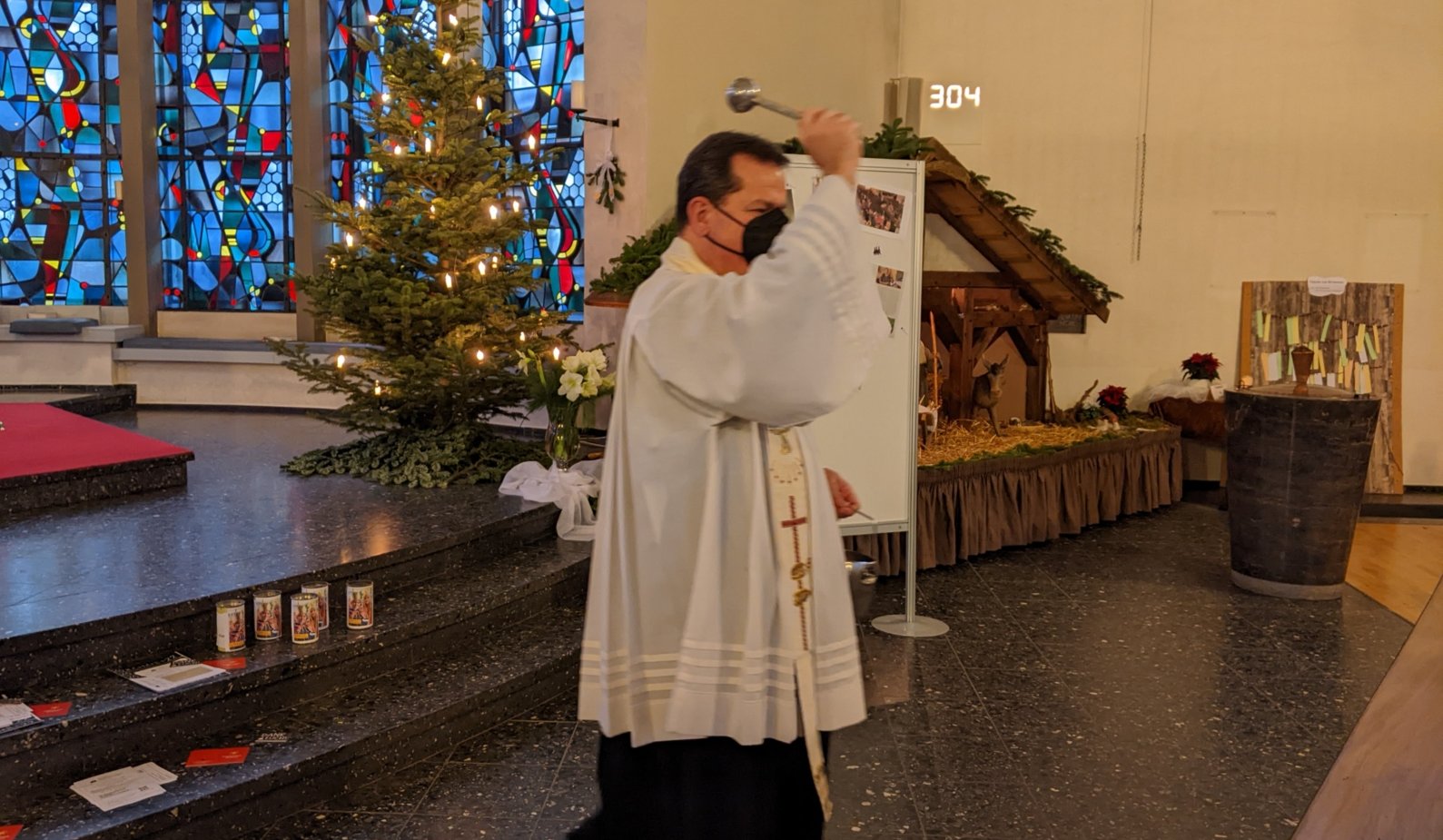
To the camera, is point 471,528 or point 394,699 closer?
point 394,699

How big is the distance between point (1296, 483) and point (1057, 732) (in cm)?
245

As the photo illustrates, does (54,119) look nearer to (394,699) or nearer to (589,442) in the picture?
(589,442)

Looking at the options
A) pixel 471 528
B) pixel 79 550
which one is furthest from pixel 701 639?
pixel 79 550

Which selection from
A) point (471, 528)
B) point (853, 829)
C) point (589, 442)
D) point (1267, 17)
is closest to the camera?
point (853, 829)

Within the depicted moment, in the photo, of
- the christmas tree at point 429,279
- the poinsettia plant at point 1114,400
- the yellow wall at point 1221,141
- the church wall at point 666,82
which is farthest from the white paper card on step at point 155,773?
the yellow wall at point 1221,141

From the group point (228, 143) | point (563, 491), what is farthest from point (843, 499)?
point (228, 143)

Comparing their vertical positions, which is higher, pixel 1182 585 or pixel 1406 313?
pixel 1406 313

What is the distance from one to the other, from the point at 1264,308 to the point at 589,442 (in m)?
5.56

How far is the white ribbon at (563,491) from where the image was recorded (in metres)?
5.21

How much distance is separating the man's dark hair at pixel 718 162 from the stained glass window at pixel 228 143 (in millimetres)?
8208

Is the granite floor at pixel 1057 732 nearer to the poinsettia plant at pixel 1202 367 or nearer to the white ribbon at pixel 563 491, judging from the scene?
the white ribbon at pixel 563 491

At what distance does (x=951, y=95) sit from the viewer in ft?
28.7

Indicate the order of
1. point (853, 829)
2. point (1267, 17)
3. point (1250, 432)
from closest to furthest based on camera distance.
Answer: point (853, 829)
point (1250, 432)
point (1267, 17)

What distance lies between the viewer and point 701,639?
199 cm
